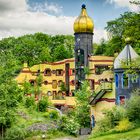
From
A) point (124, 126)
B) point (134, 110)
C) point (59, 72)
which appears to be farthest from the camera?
point (59, 72)

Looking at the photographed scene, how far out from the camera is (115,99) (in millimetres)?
36094

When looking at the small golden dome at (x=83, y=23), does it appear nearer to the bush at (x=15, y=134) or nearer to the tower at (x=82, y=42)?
the tower at (x=82, y=42)

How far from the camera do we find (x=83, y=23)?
5219cm

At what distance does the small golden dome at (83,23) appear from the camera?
5212 cm

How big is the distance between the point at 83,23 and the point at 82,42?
104 inches

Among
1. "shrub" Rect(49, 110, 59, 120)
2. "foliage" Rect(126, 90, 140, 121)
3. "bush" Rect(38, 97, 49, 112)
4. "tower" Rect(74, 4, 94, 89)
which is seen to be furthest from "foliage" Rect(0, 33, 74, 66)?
"foliage" Rect(126, 90, 140, 121)

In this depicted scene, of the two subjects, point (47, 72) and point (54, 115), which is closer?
point (54, 115)

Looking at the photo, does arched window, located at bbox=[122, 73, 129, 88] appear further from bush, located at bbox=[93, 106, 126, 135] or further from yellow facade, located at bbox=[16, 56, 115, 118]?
yellow facade, located at bbox=[16, 56, 115, 118]

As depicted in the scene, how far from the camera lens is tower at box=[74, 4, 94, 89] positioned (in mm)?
52188

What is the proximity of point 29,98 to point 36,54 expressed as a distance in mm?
31045

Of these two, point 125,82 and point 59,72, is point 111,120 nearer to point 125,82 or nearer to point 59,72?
point 125,82

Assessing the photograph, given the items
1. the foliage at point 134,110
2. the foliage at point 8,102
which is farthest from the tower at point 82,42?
the foliage at point 134,110

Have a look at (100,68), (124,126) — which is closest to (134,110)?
(124,126)

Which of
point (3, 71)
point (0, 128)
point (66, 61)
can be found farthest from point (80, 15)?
point (0, 128)
